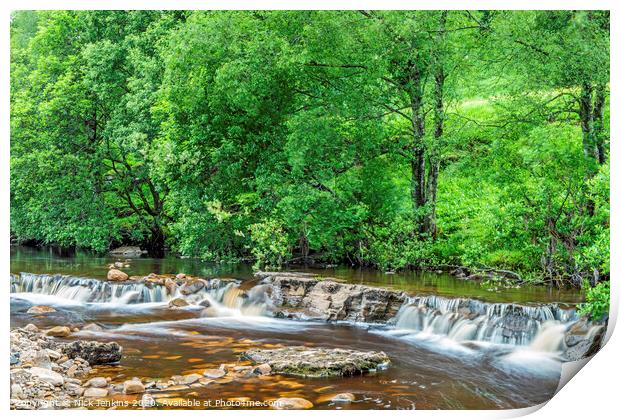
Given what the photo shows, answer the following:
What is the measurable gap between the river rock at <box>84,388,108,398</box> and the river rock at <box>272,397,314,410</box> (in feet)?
4.91

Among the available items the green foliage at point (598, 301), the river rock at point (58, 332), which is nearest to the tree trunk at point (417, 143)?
the green foliage at point (598, 301)

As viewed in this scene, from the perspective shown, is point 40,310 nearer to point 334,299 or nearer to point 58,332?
point 58,332

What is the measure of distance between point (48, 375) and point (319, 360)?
2514 millimetres

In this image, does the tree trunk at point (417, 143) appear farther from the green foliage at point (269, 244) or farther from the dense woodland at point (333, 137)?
the green foliage at point (269, 244)

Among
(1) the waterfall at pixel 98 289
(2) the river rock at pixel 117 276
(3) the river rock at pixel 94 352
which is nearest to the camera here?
(3) the river rock at pixel 94 352

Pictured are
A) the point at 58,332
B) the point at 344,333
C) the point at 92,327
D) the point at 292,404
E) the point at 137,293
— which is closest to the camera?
the point at 292,404

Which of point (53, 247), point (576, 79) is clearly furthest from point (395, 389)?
point (53, 247)

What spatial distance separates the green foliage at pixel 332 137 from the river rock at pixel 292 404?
3085mm

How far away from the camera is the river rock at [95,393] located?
6184 mm

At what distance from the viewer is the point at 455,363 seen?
7.30 metres

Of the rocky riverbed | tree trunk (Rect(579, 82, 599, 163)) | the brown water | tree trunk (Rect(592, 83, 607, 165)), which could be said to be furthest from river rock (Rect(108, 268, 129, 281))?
tree trunk (Rect(592, 83, 607, 165))

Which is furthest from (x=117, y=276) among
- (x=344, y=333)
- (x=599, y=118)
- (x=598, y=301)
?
(x=599, y=118)

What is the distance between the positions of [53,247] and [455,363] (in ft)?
21.4

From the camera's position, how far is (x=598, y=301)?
22.1 ft
